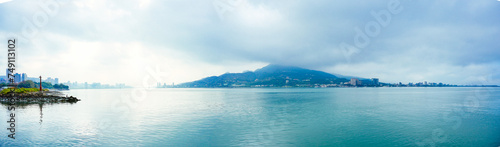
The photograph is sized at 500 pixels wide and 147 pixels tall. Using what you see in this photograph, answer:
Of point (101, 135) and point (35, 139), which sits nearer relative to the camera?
point (35, 139)

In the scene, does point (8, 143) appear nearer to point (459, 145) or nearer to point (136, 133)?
point (136, 133)

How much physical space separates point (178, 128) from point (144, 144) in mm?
6370

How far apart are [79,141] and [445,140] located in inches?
1106

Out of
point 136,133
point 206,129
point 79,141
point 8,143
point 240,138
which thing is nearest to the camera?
point 8,143

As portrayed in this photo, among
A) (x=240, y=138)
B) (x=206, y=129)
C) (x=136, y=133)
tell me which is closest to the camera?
(x=240, y=138)

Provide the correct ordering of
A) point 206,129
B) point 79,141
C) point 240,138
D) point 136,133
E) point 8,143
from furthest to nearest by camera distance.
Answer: point 206,129 → point 136,133 → point 240,138 → point 79,141 → point 8,143

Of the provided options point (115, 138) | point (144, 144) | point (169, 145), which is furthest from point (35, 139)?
point (169, 145)

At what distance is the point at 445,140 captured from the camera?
19.0 m

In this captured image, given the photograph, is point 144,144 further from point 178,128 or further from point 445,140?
point 445,140

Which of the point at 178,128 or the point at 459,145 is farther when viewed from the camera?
the point at 178,128

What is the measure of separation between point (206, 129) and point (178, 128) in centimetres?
312

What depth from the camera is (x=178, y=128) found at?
80.9 ft

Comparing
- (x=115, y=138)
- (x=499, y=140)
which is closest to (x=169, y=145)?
(x=115, y=138)

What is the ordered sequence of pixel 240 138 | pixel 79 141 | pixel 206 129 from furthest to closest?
pixel 206 129 → pixel 240 138 → pixel 79 141
